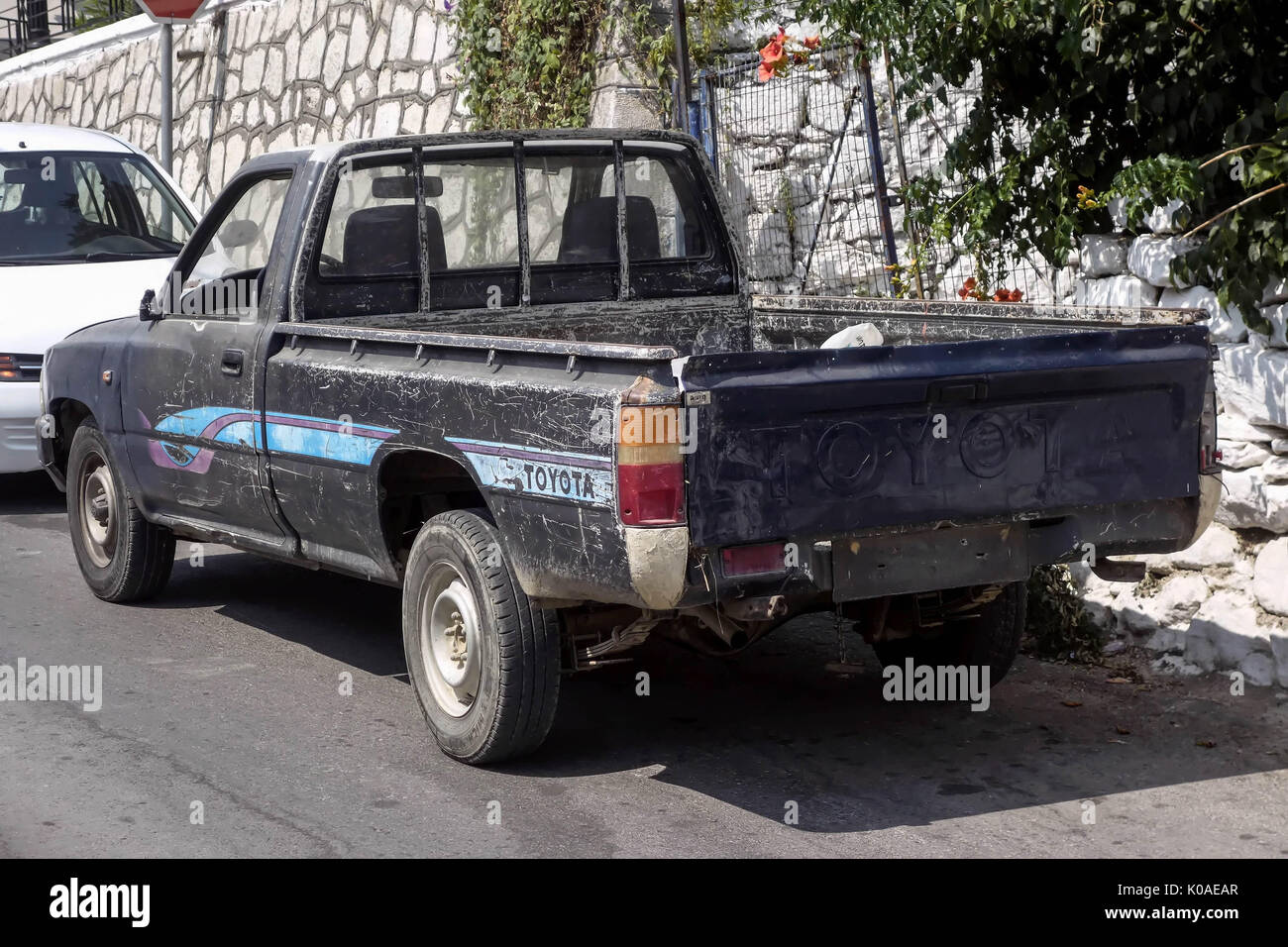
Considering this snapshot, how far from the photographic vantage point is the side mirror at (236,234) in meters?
7.00

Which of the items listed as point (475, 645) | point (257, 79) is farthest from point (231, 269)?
point (257, 79)

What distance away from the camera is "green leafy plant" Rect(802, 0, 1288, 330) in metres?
6.54

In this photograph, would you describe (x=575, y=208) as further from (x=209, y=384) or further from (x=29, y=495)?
(x=29, y=495)

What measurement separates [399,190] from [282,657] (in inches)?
76.5

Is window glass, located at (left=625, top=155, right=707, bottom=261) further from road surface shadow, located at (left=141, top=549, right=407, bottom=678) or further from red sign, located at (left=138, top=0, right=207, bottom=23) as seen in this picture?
red sign, located at (left=138, top=0, right=207, bottom=23)

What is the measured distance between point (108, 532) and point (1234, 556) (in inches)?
192

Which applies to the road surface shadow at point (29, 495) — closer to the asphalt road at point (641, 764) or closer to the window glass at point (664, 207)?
the asphalt road at point (641, 764)

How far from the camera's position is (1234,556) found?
6566mm

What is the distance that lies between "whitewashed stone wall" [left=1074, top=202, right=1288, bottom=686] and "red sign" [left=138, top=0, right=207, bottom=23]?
9.15 m

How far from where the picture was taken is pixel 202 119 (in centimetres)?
1780

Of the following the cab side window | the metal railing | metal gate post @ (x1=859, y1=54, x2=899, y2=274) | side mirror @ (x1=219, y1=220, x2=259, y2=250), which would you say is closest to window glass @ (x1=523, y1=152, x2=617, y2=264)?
the cab side window

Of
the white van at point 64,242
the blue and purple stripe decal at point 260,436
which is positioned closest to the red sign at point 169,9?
the white van at point 64,242

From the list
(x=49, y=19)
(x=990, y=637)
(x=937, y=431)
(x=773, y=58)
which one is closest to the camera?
(x=937, y=431)
